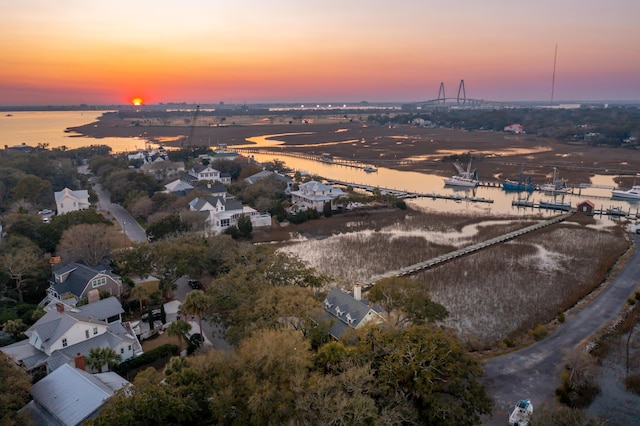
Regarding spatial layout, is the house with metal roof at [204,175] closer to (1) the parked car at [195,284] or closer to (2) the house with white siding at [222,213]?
(2) the house with white siding at [222,213]

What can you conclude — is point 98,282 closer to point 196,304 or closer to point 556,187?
point 196,304

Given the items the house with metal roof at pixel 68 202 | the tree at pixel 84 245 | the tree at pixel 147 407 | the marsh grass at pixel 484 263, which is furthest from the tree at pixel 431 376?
the house with metal roof at pixel 68 202

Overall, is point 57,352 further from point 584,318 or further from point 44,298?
point 584,318

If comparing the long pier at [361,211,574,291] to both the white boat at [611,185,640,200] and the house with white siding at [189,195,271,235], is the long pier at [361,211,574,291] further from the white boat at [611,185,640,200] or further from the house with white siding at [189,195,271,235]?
the house with white siding at [189,195,271,235]

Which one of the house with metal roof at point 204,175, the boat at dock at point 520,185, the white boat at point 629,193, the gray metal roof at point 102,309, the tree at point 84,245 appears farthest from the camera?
the boat at dock at point 520,185

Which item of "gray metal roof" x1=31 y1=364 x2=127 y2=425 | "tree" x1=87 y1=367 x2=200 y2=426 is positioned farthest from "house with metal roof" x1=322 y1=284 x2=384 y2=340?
"gray metal roof" x1=31 y1=364 x2=127 y2=425

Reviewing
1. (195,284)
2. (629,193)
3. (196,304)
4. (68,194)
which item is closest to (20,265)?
(195,284)

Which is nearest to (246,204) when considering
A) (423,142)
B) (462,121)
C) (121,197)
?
(121,197)
